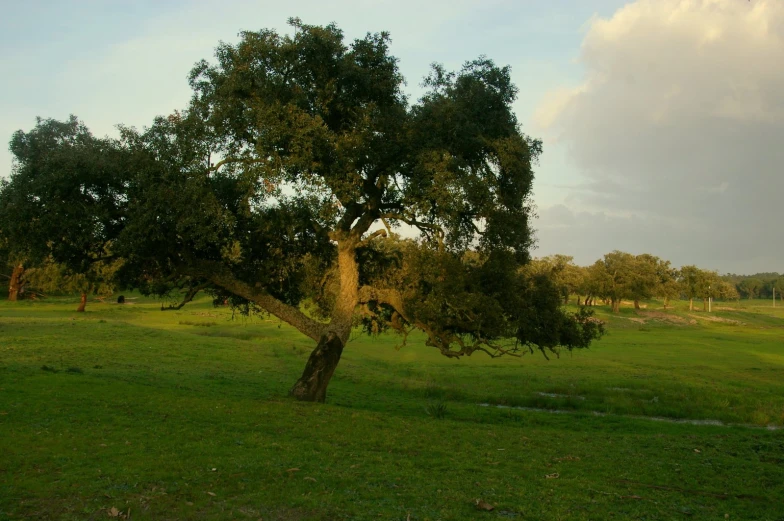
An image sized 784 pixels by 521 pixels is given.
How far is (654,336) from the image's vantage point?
70438 mm

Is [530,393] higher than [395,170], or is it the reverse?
[395,170]

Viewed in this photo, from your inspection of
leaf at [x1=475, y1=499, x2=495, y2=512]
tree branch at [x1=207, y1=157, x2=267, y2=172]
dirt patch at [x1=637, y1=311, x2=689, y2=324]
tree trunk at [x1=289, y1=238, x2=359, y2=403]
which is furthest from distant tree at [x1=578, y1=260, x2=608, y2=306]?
leaf at [x1=475, y1=499, x2=495, y2=512]

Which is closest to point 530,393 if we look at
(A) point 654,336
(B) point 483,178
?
(B) point 483,178

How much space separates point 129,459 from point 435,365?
33209 mm

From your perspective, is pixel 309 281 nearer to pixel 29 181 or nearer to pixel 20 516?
pixel 29 181

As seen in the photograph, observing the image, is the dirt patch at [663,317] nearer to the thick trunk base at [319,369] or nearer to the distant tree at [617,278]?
the distant tree at [617,278]

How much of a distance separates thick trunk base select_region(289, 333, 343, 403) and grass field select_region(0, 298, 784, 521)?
74cm

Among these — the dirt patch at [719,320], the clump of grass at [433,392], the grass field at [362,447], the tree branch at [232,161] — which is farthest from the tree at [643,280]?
the tree branch at [232,161]

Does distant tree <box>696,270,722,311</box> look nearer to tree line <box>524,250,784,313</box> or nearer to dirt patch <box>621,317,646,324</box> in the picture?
tree line <box>524,250,784,313</box>

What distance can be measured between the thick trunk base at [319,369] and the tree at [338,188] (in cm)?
5

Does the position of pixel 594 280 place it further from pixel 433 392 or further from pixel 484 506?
pixel 484 506

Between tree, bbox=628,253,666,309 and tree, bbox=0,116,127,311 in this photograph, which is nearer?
tree, bbox=0,116,127,311

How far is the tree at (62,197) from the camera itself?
1753cm

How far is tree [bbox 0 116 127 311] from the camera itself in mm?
17531
